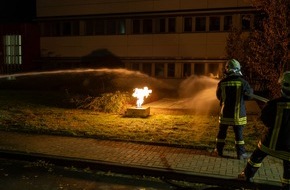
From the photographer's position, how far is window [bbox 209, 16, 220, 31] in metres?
24.2

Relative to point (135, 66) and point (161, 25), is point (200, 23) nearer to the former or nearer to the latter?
point (161, 25)

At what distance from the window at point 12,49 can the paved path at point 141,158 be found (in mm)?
21408

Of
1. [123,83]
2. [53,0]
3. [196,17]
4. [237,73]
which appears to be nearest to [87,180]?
[237,73]

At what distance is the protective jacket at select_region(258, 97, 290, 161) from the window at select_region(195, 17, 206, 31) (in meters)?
19.5

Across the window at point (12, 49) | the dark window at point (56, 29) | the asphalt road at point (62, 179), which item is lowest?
the asphalt road at point (62, 179)

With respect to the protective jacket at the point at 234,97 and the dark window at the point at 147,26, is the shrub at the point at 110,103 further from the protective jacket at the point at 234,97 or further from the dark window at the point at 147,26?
the dark window at the point at 147,26

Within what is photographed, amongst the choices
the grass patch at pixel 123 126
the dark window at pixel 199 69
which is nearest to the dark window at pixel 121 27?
the dark window at pixel 199 69

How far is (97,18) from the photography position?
27500 mm

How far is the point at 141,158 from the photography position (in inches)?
319

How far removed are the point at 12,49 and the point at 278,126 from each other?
90.7ft

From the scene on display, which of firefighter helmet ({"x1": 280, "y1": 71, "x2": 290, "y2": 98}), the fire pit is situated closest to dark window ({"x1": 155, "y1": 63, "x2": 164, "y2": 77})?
the fire pit

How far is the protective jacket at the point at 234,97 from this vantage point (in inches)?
302

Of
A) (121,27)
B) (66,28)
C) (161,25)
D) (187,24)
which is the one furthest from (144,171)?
(66,28)

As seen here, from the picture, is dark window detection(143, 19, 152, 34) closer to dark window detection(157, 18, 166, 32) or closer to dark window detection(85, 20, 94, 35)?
dark window detection(157, 18, 166, 32)
